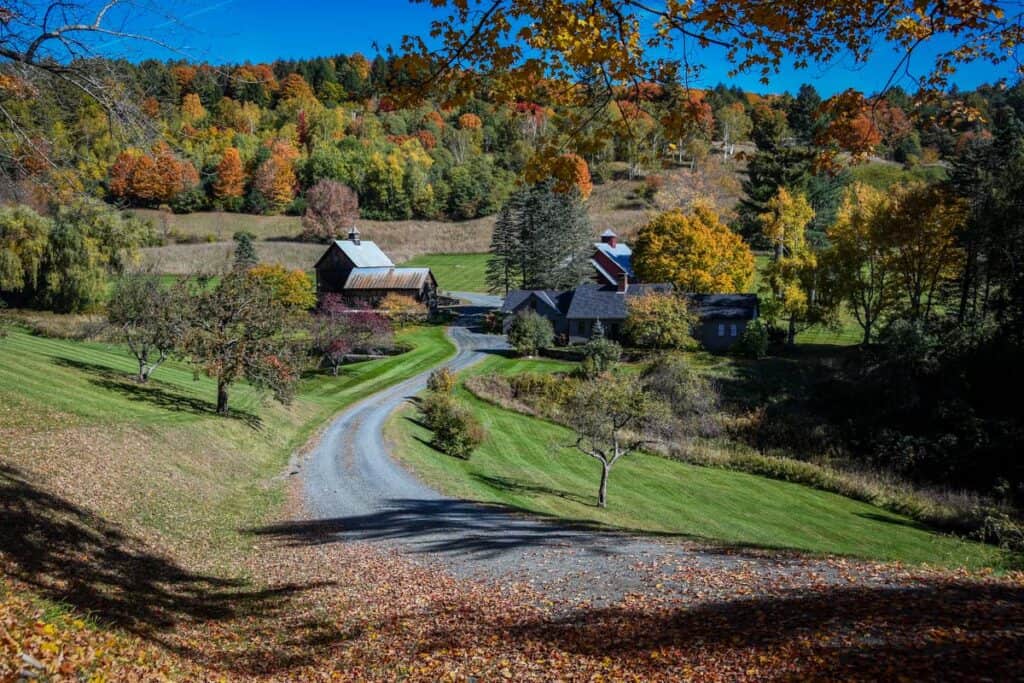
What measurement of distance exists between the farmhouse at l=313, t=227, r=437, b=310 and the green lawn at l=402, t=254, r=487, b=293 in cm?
1353

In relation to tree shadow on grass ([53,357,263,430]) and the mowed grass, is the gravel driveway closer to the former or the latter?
the mowed grass

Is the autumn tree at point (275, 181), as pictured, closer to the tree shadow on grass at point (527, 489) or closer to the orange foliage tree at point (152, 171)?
the tree shadow on grass at point (527, 489)

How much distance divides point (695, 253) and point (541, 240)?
61.2ft

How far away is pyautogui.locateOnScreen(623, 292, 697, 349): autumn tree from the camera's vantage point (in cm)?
5075

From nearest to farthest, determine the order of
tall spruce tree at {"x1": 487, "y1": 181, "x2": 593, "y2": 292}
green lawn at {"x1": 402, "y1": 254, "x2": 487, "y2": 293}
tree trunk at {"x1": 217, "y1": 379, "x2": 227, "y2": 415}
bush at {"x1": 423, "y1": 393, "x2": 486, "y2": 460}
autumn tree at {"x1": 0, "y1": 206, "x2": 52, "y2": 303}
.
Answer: tree trunk at {"x1": 217, "y1": 379, "x2": 227, "y2": 415} < bush at {"x1": 423, "y1": 393, "x2": 486, "y2": 460} < autumn tree at {"x1": 0, "y1": 206, "x2": 52, "y2": 303} < tall spruce tree at {"x1": 487, "y1": 181, "x2": 593, "y2": 292} < green lawn at {"x1": 402, "y1": 254, "x2": 487, "y2": 293}

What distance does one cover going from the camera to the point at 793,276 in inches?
1957

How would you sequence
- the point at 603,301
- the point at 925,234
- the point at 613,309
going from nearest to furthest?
the point at 925,234 < the point at 613,309 < the point at 603,301

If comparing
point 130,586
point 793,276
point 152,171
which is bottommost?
point 130,586

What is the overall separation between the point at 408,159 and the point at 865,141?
11697cm

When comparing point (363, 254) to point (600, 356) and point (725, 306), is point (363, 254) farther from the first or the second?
point (725, 306)

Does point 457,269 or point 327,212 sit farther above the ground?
point 327,212

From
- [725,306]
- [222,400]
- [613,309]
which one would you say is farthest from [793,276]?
[222,400]

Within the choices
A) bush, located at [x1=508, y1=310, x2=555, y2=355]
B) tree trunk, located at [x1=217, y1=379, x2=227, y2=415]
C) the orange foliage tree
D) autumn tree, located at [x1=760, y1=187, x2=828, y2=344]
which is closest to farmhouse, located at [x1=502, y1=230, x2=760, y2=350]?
autumn tree, located at [x1=760, y1=187, x2=828, y2=344]

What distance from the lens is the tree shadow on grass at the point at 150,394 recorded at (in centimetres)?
2670
